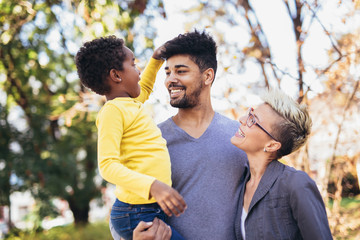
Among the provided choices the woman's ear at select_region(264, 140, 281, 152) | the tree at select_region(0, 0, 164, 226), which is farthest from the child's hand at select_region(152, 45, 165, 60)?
the tree at select_region(0, 0, 164, 226)

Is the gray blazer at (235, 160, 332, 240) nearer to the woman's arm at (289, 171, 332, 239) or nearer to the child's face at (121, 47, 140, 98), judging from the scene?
the woman's arm at (289, 171, 332, 239)

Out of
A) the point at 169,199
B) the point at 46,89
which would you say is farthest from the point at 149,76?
the point at 46,89

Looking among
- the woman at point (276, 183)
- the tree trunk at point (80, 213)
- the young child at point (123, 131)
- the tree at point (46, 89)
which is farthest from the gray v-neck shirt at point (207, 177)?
the tree trunk at point (80, 213)

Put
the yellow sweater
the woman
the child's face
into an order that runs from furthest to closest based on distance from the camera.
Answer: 1. the child's face
2. the woman
3. the yellow sweater

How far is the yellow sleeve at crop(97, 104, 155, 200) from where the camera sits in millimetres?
1842

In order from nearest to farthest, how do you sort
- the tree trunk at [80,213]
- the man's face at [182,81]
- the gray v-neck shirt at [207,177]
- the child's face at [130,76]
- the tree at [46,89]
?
the child's face at [130,76], the gray v-neck shirt at [207,177], the man's face at [182,81], the tree at [46,89], the tree trunk at [80,213]

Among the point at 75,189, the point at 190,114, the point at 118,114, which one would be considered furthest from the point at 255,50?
the point at 75,189

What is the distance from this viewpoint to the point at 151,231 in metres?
2.10

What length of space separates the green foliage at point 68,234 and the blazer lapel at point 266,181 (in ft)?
26.4

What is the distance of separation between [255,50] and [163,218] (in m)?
3.76

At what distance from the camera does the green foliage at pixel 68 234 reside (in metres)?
9.45

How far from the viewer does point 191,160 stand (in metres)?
2.60

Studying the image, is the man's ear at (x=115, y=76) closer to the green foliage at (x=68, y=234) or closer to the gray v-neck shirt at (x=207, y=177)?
the gray v-neck shirt at (x=207, y=177)

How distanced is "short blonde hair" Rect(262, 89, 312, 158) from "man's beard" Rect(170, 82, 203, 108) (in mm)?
607
